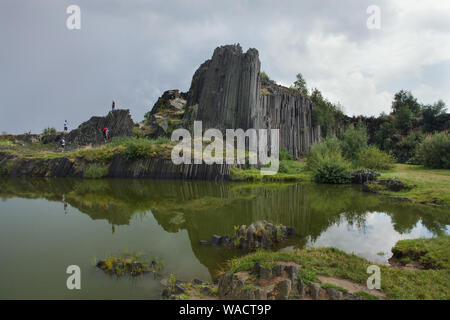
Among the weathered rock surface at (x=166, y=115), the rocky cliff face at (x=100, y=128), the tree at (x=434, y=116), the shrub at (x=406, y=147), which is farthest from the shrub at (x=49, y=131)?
the tree at (x=434, y=116)

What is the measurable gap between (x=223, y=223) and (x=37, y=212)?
7.50 metres

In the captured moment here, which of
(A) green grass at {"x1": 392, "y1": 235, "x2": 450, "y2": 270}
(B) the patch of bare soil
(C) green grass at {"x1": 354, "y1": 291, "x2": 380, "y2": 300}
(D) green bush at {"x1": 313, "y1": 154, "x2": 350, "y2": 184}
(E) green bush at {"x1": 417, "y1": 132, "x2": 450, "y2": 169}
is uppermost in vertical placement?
(E) green bush at {"x1": 417, "y1": 132, "x2": 450, "y2": 169}

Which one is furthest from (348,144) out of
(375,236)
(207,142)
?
(375,236)

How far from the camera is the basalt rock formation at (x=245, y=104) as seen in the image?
114 ft

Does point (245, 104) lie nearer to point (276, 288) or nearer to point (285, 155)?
point (285, 155)

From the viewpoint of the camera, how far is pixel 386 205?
39.9 feet

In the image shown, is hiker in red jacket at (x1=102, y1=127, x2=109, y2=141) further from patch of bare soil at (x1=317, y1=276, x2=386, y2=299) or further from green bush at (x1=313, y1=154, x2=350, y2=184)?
patch of bare soil at (x1=317, y1=276, x2=386, y2=299)

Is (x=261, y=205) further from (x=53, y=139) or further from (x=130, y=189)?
(x=53, y=139)

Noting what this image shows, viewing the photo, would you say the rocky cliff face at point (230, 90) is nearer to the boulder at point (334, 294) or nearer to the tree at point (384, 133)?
the tree at point (384, 133)

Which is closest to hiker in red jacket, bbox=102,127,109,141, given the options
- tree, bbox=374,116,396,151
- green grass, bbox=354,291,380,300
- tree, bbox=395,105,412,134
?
green grass, bbox=354,291,380,300

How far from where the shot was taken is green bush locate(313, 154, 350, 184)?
1962 cm

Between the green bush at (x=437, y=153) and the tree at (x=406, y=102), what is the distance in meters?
32.0

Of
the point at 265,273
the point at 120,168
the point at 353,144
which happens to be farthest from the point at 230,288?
the point at 353,144

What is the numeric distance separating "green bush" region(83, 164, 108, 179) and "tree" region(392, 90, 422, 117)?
53.7 m
